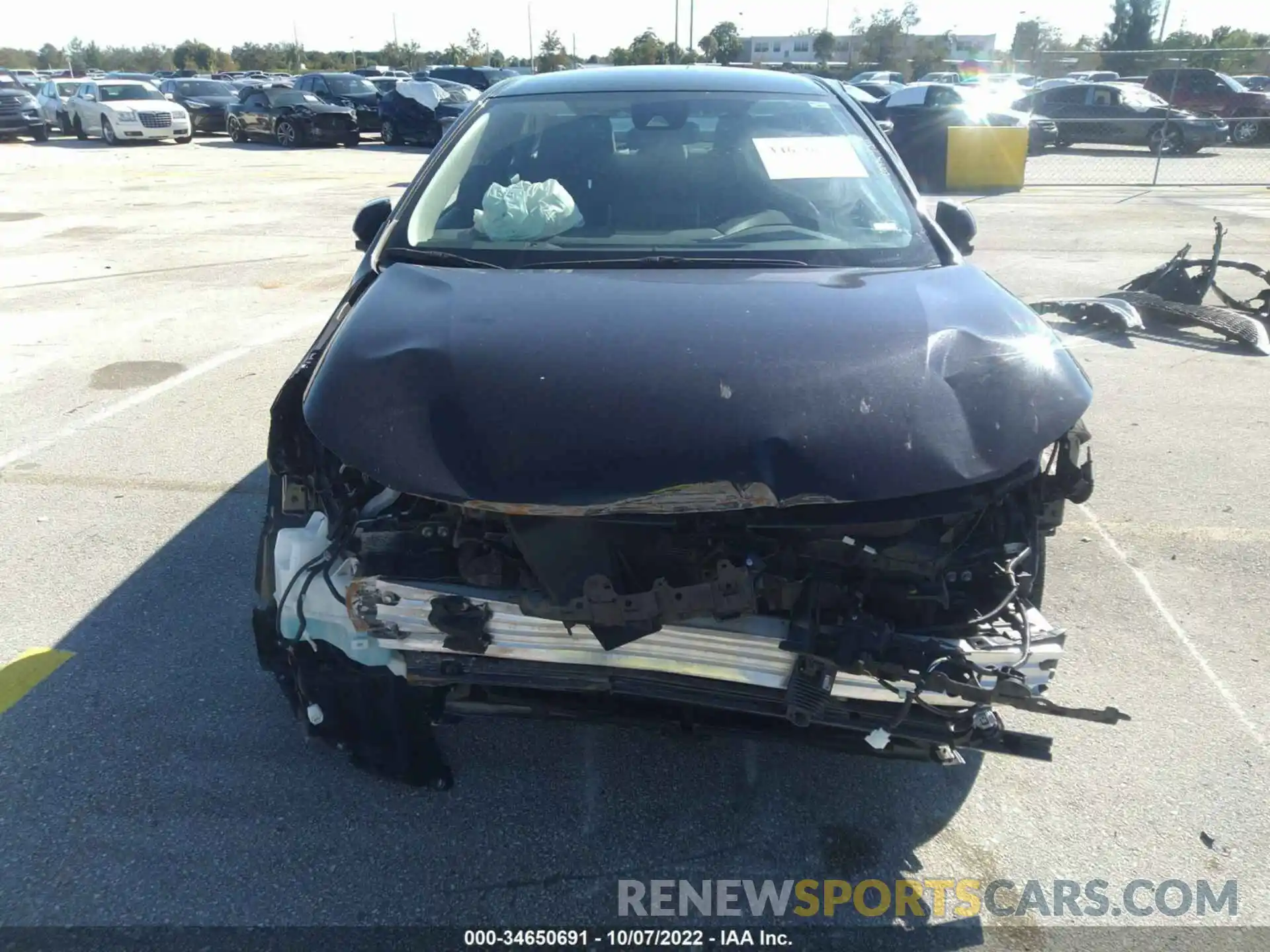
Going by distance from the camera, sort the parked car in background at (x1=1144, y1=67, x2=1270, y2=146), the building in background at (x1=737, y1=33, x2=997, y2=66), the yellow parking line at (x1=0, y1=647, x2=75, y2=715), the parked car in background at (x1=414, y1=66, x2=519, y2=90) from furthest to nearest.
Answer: the building in background at (x1=737, y1=33, x2=997, y2=66)
the parked car in background at (x1=414, y1=66, x2=519, y2=90)
the parked car in background at (x1=1144, y1=67, x2=1270, y2=146)
the yellow parking line at (x1=0, y1=647, x2=75, y2=715)

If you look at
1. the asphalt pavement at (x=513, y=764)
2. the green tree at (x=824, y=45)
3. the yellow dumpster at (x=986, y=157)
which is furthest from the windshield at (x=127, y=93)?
the green tree at (x=824, y=45)

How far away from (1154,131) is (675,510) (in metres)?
24.3

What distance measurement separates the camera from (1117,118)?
21.5 metres

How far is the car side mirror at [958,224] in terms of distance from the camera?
147 inches

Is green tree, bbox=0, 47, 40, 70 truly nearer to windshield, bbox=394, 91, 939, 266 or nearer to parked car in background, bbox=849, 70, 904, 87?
parked car in background, bbox=849, 70, 904, 87

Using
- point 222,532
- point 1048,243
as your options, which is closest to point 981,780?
point 222,532

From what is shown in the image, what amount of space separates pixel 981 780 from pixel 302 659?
1.97 m

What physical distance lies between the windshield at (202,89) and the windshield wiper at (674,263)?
28483 millimetres

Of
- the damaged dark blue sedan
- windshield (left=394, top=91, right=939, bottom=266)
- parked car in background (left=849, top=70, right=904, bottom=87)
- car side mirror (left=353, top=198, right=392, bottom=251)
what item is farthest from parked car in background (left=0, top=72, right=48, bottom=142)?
the damaged dark blue sedan

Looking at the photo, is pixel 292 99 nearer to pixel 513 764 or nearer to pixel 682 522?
pixel 513 764

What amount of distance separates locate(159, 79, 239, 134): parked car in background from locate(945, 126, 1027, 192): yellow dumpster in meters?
19.3

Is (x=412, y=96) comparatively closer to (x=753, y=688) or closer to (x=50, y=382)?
(x=50, y=382)

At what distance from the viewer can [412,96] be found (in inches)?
893

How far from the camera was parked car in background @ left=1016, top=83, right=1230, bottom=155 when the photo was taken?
21.2 m
